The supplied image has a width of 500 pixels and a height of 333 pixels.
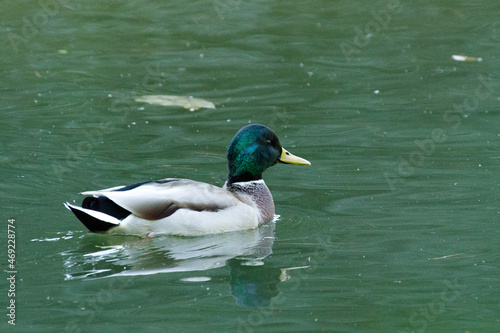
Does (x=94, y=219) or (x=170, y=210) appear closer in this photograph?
(x=94, y=219)

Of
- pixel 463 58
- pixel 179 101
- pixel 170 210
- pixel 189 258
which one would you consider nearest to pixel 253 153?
pixel 170 210

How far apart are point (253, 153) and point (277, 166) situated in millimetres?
1545

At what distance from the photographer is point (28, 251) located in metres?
7.21

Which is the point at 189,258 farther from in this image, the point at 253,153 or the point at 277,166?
the point at 277,166

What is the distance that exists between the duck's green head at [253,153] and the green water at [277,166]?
416mm

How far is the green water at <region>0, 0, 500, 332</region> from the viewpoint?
6.18 meters

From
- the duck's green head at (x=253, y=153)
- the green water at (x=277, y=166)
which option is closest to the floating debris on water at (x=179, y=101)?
the green water at (x=277, y=166)

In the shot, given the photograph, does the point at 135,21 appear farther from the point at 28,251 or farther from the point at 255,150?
the point at 28,251

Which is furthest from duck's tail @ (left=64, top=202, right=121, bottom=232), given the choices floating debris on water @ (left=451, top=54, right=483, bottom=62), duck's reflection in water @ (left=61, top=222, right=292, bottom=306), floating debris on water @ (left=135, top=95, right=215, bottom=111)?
floating debris on water @ (left=451, top=54, right=483, bottom=62)

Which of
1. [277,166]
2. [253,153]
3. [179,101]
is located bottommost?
[277,166]

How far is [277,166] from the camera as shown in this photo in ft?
33.3

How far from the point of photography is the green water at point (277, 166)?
6180 mm

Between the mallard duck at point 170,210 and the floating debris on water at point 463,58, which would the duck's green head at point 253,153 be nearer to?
the mallard duck at point 170,210

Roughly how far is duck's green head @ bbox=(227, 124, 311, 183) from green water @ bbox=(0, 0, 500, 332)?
42cm
